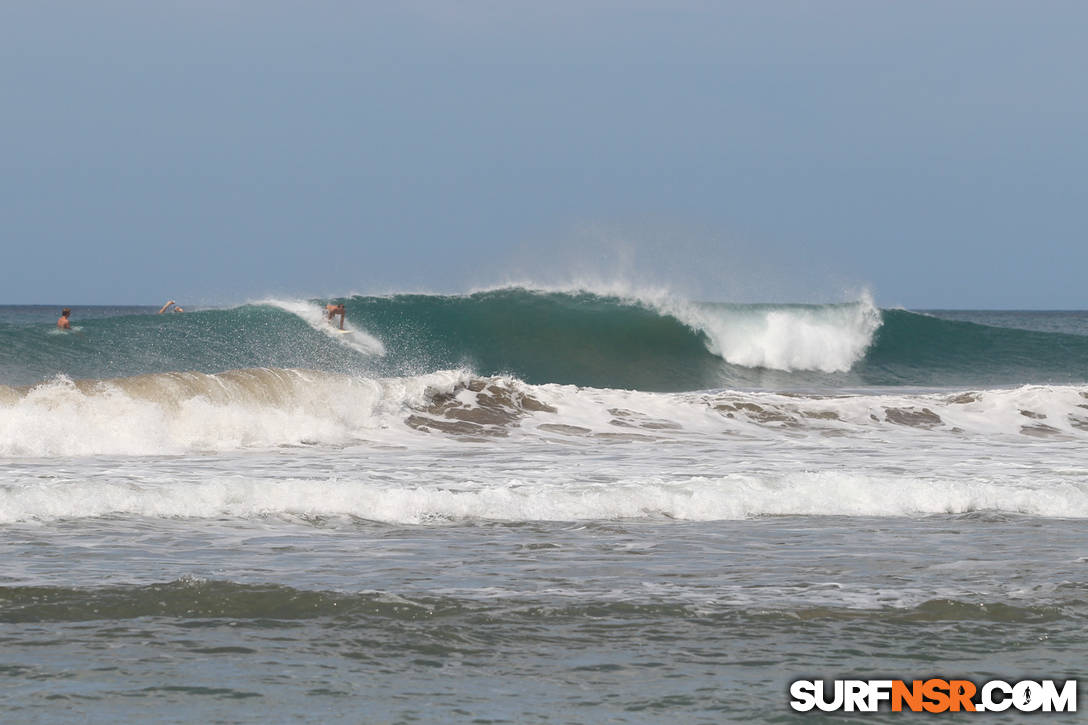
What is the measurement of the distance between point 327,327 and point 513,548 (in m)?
18.6

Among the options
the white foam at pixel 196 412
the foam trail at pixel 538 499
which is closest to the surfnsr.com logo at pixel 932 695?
the foam trail at pixel 538 499

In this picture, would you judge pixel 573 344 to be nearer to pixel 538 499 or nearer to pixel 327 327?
pixel 327 327

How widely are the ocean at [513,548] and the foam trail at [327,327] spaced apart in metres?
8.81

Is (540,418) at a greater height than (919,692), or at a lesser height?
greater

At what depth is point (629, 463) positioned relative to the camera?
10.6 metres

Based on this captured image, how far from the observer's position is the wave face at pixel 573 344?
70.3ft

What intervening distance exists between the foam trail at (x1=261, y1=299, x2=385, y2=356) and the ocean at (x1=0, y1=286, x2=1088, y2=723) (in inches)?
347

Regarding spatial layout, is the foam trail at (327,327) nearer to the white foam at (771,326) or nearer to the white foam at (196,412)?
the white foam at (771,326)

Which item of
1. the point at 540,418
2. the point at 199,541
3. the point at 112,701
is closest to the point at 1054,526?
the point at 199,541

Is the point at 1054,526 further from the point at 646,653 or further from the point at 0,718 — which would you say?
the point at 0,718

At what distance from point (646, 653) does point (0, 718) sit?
2.19 meters

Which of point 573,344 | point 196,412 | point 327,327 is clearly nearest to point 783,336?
point 573,344

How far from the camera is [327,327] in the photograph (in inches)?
963

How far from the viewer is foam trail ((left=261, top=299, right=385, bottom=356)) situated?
23.7 metres
